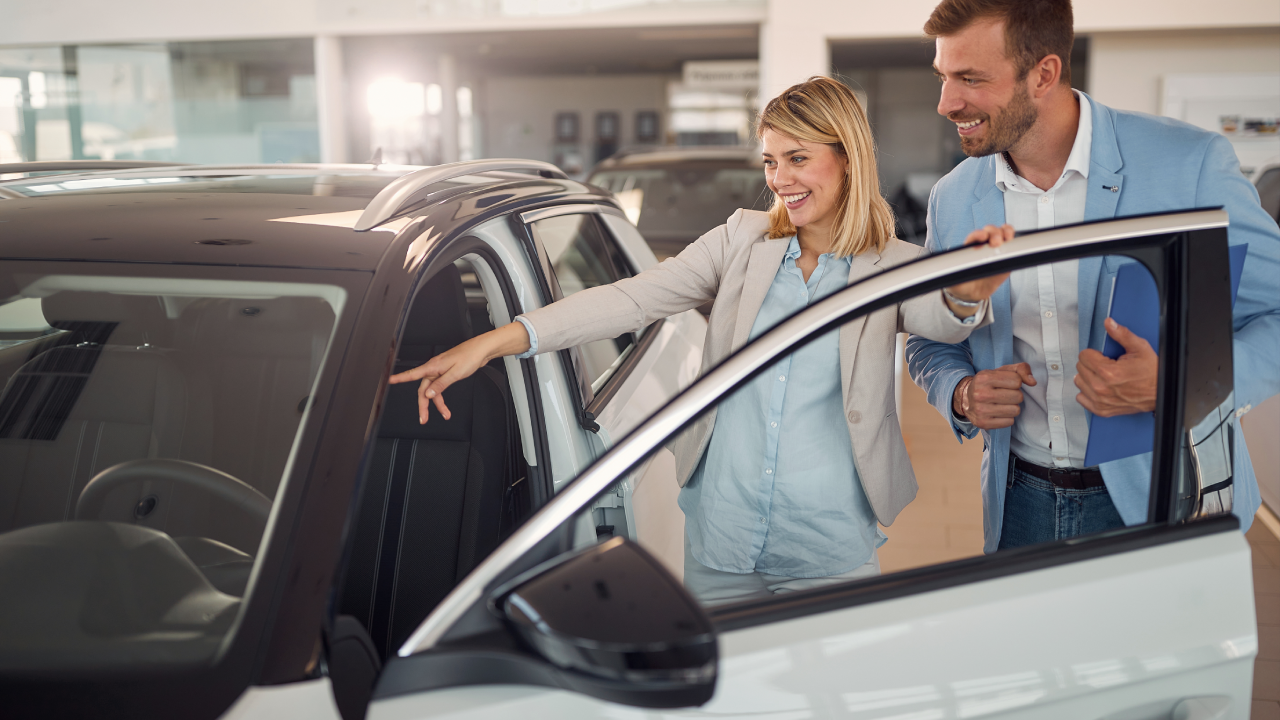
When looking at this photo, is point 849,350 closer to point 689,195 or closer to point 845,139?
point 845,139

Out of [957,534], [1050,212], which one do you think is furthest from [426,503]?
[957,534]

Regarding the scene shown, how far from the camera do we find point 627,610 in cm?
82

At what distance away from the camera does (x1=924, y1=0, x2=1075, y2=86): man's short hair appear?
4.89 feet

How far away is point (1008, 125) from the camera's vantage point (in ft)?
4.98

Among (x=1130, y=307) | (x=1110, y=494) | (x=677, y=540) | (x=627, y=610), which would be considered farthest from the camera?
(x=677, y=540)

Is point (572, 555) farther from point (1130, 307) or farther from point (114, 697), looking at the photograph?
point (1130, 307)

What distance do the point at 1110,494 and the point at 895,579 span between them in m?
0.57

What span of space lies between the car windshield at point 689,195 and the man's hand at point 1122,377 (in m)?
4.36

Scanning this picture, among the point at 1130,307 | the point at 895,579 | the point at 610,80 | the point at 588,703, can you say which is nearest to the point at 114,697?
the point at 588,703

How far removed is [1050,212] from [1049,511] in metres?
0.51

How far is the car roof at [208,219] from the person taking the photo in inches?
47.5

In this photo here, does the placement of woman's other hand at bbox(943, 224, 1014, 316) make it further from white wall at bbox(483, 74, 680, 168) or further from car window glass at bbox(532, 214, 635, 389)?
white wall at bbox(483, 74, 680, 168)

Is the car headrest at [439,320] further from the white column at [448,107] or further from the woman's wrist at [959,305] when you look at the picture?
the white column at [448,107]

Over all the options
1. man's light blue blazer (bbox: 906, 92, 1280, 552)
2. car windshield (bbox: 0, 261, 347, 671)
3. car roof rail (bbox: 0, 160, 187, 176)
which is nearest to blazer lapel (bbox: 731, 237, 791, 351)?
man's light blue blazer (bbox: 906, 92, 1280, 552)
